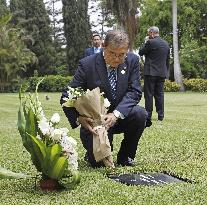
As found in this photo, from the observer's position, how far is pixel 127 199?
3.79 meters

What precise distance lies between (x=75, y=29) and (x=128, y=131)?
126 ft

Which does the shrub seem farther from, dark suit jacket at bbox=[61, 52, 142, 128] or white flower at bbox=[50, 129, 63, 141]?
white flower at bbox=[50, 129, 63, 141]

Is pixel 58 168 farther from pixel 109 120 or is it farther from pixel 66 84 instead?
pixel 66 84

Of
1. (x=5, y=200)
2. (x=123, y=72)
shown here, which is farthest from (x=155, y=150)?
(x=5, y=200)

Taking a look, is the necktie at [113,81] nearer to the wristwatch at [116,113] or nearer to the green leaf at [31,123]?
the wristwatch at [116,113]

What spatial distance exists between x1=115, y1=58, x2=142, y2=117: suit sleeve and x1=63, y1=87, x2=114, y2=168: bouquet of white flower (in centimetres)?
18

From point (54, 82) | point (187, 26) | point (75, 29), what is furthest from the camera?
point (75, 29)

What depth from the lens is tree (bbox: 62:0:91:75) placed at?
140 ft

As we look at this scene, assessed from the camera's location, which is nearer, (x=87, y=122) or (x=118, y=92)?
(x=87, y=122)

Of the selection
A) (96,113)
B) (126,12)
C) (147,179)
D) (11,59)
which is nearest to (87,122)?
(96,113)

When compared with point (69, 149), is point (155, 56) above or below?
above

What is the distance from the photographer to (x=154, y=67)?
10516 mm

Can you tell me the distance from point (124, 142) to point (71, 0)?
3906cm

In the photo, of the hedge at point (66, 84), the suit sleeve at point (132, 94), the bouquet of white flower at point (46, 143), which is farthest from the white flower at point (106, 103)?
the hedge at point (66, 84)
